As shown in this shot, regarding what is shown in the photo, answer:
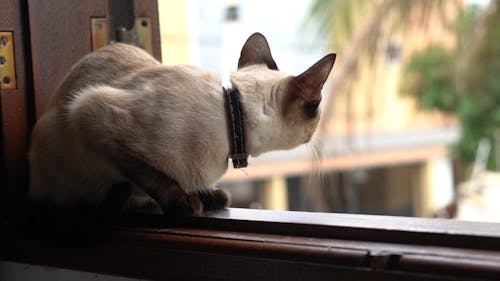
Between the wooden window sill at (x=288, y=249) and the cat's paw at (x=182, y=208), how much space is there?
A: 20 mm

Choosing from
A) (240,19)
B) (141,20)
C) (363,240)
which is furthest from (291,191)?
(363,240)

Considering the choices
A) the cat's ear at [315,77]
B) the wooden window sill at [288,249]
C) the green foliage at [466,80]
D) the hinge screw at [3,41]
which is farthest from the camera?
the green foliage at [466,80]

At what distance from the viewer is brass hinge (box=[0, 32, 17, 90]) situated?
104 centimetres

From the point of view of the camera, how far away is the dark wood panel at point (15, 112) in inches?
41.0

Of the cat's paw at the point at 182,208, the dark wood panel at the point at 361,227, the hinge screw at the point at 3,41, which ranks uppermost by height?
the hinge screw at the point at 3,41

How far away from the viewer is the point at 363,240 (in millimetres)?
699

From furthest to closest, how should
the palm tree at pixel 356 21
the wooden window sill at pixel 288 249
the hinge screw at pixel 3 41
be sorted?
the palm tree at pixel 356 21 < the hinge screw at pixel 3 41 < the wooden window sill at pixel 288 249

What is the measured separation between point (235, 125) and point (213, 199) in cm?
12

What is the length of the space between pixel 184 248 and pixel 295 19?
10.1 feet

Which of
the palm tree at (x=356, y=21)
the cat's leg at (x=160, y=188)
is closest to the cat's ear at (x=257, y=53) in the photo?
the cat's leg at (x=160, y=188)

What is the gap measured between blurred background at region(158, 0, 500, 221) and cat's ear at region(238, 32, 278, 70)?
0.06 meters

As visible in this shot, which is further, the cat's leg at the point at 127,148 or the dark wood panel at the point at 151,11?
the dark wood panel at the point at 151,11

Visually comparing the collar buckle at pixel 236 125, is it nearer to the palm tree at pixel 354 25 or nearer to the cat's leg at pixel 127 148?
the cat's leg at pixel 127 148

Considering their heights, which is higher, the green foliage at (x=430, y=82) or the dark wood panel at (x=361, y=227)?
the dark wood panel at (x=361, y=227)
